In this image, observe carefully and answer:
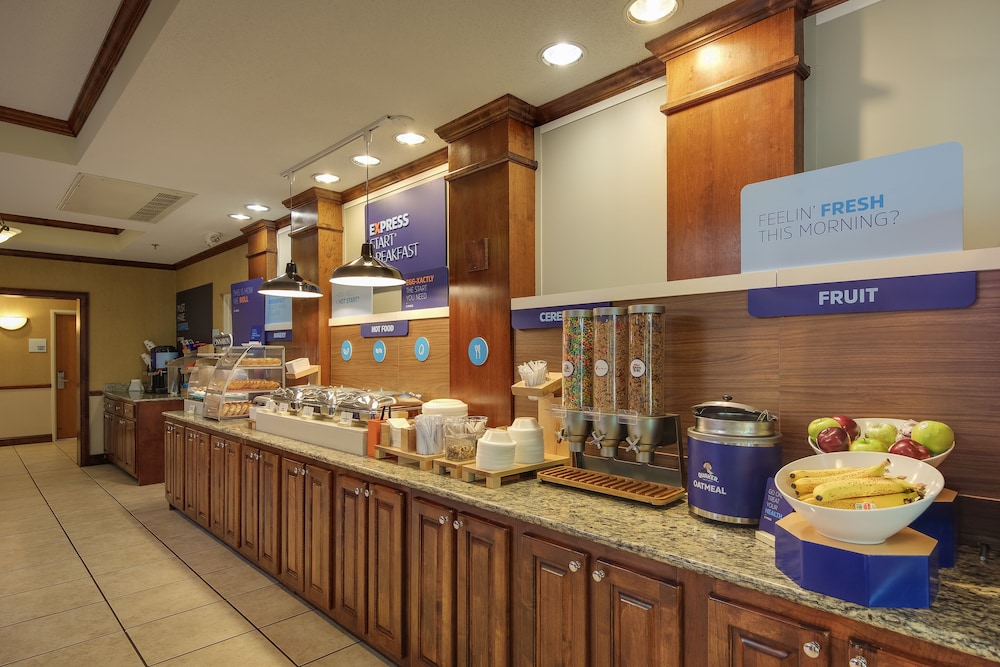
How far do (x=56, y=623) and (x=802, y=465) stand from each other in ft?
12.7

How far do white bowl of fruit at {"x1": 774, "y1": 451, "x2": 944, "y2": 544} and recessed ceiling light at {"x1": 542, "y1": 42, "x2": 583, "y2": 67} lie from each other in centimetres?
207

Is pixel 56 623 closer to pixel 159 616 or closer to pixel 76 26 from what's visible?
pixel 159 616

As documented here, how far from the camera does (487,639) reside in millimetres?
2100

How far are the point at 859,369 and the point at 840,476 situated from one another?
605 millimetres

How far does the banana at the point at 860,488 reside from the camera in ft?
4.25

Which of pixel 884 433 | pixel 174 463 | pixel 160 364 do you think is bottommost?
pixel 174 463

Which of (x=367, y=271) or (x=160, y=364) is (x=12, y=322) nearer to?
(x=160, y=364)

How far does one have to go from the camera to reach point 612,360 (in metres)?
2.24

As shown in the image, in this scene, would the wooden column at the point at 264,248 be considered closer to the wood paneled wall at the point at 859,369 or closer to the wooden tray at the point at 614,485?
the wooden tray at the point at 614,485

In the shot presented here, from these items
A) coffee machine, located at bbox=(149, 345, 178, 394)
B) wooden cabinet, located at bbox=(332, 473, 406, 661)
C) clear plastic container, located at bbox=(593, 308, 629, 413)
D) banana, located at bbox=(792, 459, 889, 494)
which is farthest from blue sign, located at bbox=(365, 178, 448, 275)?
coffee machine, located at bbox=(149, 345, 178, 394)

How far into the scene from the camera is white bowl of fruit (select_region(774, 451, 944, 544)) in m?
1.25

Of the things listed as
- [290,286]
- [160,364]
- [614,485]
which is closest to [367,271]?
[290,286]

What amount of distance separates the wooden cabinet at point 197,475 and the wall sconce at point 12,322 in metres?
7.12

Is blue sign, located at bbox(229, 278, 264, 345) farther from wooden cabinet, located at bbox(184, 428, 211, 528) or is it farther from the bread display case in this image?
wooden cabinet, located at bbox(184, 428, 211, 528)
